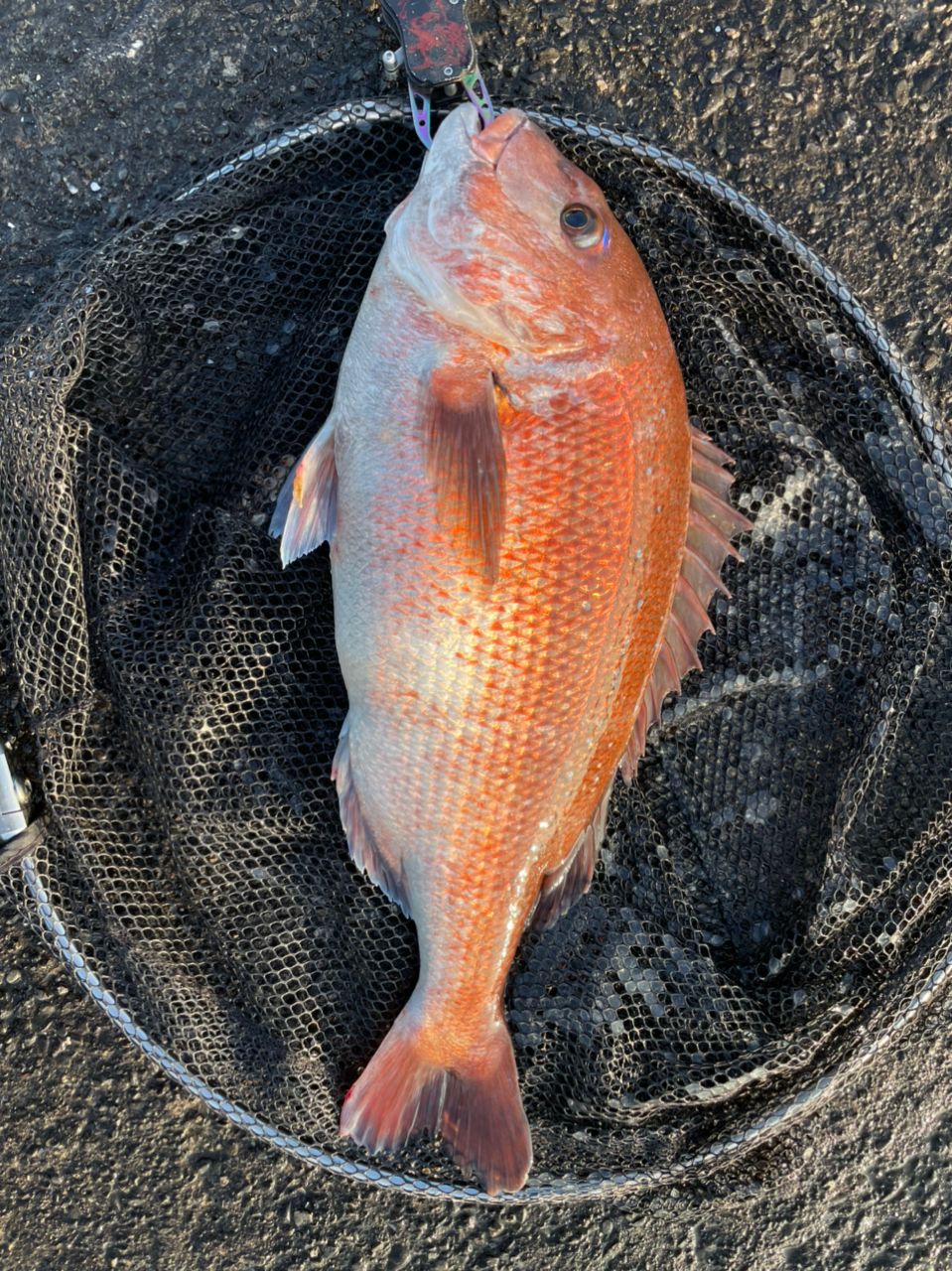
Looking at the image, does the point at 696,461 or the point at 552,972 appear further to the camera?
the point at 552,972

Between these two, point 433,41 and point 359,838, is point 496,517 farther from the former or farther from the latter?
point 433,41

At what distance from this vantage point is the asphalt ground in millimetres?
2324

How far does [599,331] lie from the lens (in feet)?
5.90

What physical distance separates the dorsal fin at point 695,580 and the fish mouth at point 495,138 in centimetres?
66

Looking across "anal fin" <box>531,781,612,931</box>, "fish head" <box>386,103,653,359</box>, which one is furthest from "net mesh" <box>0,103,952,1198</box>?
"fish head" <box>386,103,653,359</box>

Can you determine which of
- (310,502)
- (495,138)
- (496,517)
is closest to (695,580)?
(496,517)

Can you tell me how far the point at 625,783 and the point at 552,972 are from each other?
467 mm

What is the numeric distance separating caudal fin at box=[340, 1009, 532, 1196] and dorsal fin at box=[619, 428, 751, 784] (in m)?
0.72

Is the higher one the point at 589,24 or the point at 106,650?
the point at 589,24

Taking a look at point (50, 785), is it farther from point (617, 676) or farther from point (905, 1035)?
point (905, 1035)

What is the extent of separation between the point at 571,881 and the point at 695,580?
0.70 metres

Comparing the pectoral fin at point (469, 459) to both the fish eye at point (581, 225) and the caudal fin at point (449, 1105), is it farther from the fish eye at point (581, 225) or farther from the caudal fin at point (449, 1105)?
the caudal fin at point (449, 1105)

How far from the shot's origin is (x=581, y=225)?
1.83 meters

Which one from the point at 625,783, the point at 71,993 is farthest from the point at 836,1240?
the point at 71,993
